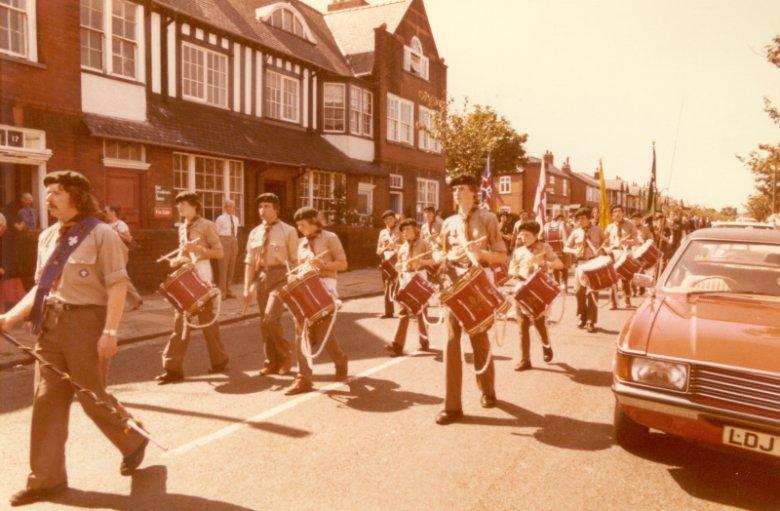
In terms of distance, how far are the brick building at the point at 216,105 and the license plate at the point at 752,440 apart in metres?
12.5

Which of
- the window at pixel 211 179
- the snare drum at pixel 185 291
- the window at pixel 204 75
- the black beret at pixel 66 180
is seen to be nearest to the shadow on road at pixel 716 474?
the black beret at pixel 66 180

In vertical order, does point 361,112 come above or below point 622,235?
above

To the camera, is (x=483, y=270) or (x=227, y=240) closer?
(x=483, y=270)

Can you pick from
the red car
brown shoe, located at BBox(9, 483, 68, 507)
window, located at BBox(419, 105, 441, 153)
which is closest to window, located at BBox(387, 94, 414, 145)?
window, located at BBox(419, 105, 441, 153)

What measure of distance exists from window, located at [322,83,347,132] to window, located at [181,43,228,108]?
17.9 feet

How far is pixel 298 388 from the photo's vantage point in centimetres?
633

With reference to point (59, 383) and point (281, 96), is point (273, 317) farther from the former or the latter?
point (281, 96)

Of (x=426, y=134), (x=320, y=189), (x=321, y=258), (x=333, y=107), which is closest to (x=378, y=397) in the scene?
(x=321, y=258)

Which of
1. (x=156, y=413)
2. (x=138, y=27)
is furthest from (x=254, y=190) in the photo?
(x=156, y=413)

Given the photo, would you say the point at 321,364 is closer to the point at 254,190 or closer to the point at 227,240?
the point at 227,240

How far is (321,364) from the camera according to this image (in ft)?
25.3

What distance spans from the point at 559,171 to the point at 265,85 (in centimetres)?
5310

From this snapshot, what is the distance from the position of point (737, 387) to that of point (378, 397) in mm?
3369

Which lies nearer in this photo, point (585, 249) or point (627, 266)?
point (627, 266)
